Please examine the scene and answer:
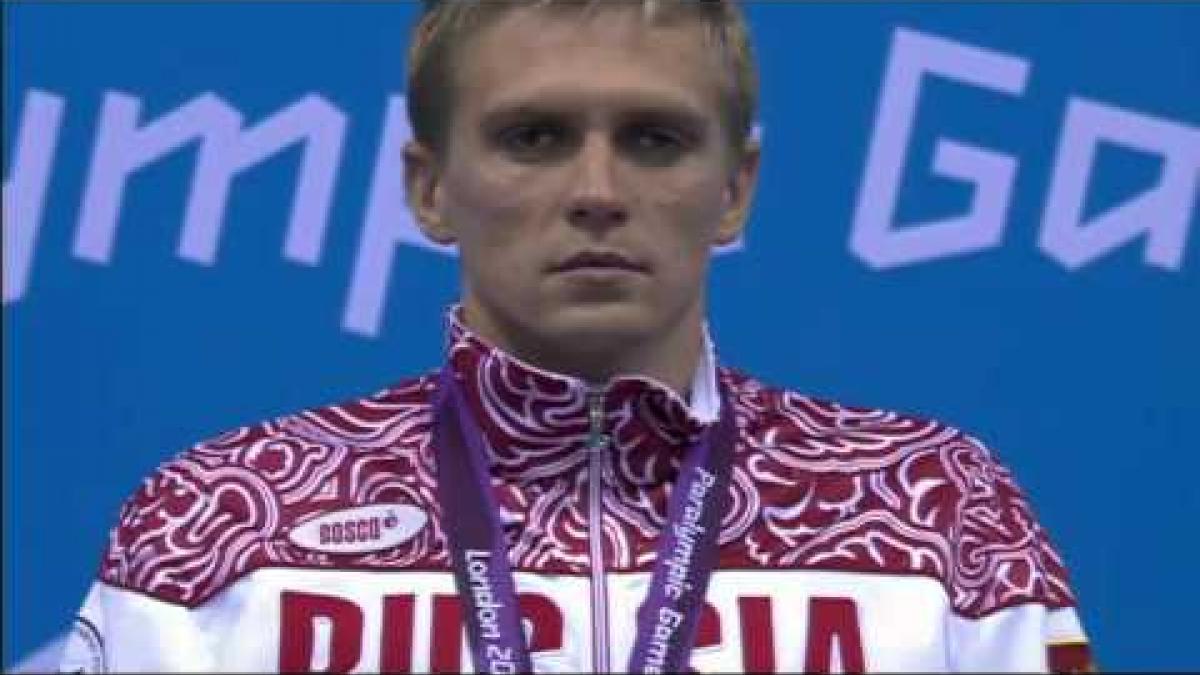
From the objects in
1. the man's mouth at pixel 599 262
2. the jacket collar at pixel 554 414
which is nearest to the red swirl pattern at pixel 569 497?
the jacket collar at pixel 554 414

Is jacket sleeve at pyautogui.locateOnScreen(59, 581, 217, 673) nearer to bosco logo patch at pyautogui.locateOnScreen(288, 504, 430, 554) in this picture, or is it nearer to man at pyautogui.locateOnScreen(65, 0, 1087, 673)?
man at pyautogui.locateOnScreen(65, 0, 1087, 673)

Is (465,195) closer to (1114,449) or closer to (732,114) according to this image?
(732,114)

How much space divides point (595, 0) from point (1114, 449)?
1269mm

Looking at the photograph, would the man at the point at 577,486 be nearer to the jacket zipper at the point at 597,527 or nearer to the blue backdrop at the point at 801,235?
the jacket zipper at the point at 597,527

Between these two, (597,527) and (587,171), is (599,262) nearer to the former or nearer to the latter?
(587,171)

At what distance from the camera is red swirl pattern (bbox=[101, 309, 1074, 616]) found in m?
2.21

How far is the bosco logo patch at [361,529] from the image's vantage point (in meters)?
2.21

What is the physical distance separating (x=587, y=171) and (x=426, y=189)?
0.25 m

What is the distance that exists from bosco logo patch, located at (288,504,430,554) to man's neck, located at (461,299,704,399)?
0.52ft

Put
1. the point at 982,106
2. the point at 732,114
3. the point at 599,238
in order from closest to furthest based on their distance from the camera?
1. the point at 599,238
2. the point at 732,114
3. the point at 982,106

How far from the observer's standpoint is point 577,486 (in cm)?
224

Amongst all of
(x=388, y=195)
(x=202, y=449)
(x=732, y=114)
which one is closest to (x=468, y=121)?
(x=732, y=114)

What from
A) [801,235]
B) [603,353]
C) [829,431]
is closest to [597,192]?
[603,353]

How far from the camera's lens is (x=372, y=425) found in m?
2.31
